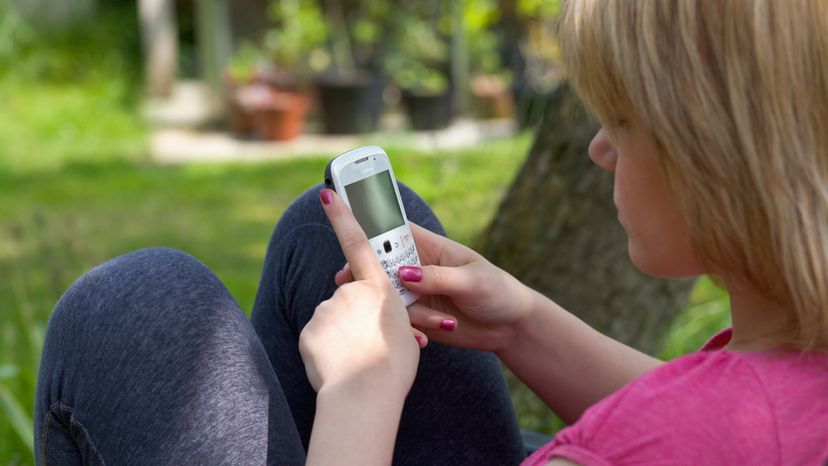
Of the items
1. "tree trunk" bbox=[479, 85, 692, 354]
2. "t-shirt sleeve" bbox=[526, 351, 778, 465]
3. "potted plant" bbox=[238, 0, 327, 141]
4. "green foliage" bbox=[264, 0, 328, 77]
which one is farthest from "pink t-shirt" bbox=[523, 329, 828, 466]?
"green foliage" bbox=[264, 0, 328, 77]

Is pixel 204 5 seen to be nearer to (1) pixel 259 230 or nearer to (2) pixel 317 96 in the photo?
(2) pixel 317 96

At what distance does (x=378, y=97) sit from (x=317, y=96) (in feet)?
1.45

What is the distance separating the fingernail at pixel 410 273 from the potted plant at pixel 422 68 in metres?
6.19

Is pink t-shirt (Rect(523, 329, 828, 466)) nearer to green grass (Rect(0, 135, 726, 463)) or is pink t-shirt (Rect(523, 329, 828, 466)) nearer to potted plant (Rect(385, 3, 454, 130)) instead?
green grass (Rect(0, 135, 726, 463))

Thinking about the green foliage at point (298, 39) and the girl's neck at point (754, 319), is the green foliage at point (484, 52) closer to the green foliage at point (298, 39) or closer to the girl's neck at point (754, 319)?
the green foliage at point (298, 39)

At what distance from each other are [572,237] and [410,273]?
3.12 ft

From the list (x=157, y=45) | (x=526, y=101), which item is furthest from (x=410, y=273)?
(x=157, y=45)

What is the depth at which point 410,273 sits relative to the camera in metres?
1.12

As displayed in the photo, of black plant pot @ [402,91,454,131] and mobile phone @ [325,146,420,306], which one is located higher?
mobile phone @ [325,146,420,306]

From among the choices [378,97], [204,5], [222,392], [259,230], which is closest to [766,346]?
[222,392]

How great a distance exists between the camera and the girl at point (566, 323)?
2.58 ft

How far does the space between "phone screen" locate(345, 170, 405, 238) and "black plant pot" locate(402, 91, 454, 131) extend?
241 inches

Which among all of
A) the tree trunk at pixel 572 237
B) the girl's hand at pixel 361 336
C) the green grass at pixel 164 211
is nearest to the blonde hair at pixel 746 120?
the girl's hand at pixel 361 336

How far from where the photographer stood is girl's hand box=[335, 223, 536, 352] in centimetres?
116
